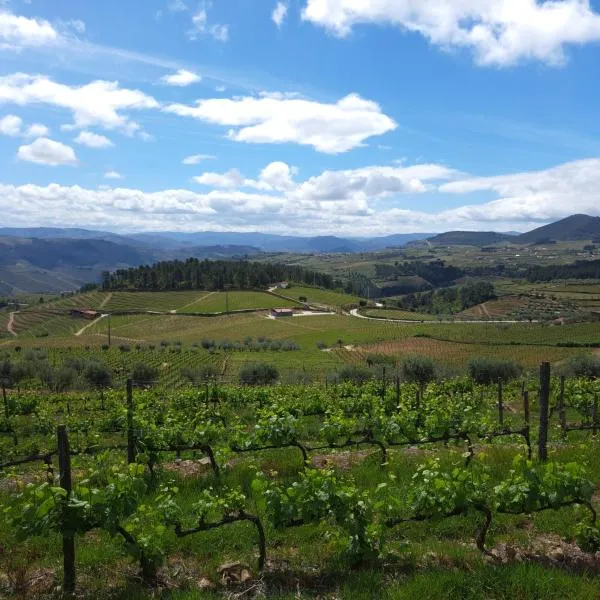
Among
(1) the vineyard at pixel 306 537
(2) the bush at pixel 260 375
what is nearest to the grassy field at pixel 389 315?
(2) the bush at pixel 260 375

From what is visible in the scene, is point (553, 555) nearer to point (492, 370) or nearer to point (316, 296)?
point (492, 370)

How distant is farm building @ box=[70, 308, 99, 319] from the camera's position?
136750mm

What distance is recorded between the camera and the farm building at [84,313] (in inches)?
5384

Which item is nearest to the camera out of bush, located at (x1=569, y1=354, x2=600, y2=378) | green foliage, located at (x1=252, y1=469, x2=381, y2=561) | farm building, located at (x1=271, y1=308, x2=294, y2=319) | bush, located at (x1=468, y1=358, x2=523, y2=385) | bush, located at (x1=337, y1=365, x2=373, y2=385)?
green foliage, located at (x1=252, y1=469, x2=381, y2=561)

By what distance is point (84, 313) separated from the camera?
5487 inches

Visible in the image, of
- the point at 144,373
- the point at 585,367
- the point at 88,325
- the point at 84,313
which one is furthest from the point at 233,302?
the point at 585,367

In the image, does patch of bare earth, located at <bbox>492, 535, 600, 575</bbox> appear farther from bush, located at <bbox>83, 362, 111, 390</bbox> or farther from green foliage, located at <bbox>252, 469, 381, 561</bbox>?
bush, located at <bbox>83, 362, 111, 390</bbox>

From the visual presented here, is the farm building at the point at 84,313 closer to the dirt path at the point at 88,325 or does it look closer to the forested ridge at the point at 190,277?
the dirt path at the point at 88,325

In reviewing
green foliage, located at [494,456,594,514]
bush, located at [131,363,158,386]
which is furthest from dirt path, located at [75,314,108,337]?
green foliage, located at [494,456,594,514]

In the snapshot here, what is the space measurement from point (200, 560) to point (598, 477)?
24.4ft

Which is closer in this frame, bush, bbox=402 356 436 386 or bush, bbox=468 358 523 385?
bush, bbox=468 358 523 385

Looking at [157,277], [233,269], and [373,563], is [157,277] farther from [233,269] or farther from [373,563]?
[373,563]

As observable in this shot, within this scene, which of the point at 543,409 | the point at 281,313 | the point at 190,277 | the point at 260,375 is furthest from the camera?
the point at 190,277

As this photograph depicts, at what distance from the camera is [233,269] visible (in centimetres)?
18138
